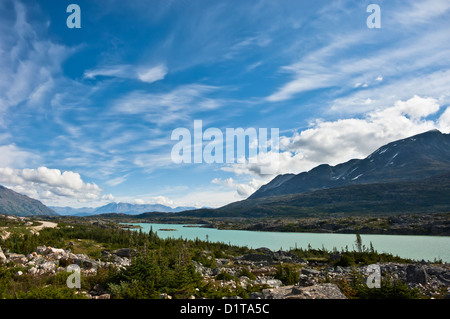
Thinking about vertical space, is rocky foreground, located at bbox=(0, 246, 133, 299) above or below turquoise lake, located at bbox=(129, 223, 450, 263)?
above

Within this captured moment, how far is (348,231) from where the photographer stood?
414 ft

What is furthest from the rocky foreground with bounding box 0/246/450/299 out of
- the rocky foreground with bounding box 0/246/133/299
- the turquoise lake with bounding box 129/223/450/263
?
the turquoise lake with bounding box 129/223/450/263

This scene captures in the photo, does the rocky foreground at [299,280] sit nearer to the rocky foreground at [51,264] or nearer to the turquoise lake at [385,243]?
the rocky foreground at [51,264]

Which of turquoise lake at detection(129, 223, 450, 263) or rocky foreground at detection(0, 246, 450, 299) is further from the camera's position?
turquoise lake at detection(129, 223, 450, 263)

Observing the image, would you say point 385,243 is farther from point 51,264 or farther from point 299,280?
point 51,264

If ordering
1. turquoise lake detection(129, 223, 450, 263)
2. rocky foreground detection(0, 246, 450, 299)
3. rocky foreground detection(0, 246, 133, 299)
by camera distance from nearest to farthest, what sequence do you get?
rocky foreground detection(0, 246, 450, 299)
rocky foreground detection(0, 246, 133, 299)
turquoise lake detection(129, 223, 450, 263)

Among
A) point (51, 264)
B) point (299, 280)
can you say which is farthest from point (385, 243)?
point (51, 264)

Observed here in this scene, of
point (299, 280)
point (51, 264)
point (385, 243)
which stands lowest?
point (385, 243)

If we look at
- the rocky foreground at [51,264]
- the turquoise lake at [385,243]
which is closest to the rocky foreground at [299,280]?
the rocky foreground at [51,264]

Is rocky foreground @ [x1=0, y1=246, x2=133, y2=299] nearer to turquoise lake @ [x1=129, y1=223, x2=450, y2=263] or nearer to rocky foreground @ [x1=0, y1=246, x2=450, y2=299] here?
rocky foreground @ [x1=0, y1=246, x2=450, y2=299]
